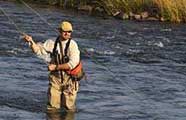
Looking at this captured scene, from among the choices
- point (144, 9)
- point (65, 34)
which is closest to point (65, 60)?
point (65, 34)

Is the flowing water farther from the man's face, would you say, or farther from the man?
the man's face

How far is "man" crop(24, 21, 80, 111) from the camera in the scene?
10930 mm

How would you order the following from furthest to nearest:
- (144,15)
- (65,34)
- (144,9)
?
1. (144,9)
2. (144,15)
3. (65,34)

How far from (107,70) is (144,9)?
9677 millimetres

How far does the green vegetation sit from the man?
13226 mm

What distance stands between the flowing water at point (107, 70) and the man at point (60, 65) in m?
0.30

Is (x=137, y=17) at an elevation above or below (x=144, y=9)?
below

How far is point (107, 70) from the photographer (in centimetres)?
1645

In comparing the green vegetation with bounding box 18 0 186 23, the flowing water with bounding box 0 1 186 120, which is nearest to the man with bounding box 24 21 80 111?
the flowing water with bounding box 0 1 186 120

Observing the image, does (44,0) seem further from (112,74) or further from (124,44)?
(112,74)

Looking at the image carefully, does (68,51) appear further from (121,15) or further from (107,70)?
(121,15)

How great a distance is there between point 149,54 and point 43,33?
378cm

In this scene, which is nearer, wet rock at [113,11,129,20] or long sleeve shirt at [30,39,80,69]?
long sleeve shirt at [30,39,80,69]

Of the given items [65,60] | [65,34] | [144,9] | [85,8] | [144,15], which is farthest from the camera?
[85,8]
